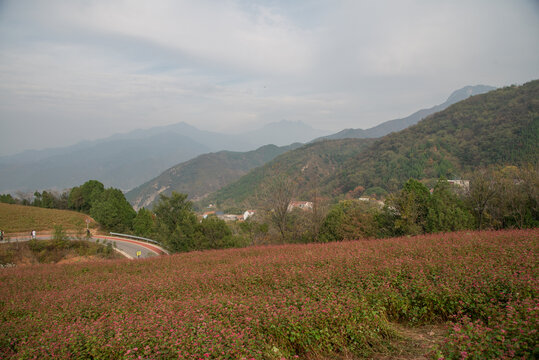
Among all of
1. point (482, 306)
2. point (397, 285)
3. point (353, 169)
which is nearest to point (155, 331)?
point (397, 285)

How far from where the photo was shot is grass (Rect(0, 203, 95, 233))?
28.3 m

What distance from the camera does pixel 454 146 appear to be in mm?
85625

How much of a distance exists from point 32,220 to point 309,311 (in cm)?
3951

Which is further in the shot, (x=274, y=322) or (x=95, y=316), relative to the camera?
(x=95, y=316)

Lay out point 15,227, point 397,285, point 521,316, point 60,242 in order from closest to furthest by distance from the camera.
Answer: point 521,316 → point 397,285 → point 60,242 → point 15,227

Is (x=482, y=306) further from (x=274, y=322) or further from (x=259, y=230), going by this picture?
(x=259, y=230)

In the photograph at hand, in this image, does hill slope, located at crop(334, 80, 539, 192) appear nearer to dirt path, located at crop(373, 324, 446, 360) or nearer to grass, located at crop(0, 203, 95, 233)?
dirt path, located at crop(373, 324, 446, 360)

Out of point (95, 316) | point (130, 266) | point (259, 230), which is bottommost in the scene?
point (259, 230)

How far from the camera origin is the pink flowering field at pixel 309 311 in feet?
11.4

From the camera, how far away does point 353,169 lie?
364ft

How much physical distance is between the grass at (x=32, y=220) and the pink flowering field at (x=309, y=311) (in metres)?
26.1

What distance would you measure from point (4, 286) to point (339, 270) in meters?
10.8

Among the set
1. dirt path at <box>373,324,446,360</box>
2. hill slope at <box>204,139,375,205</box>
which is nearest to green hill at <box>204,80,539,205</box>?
hill slope at <box>204,139,375,205</box>

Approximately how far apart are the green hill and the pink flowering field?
4707 centimetres
